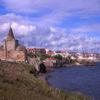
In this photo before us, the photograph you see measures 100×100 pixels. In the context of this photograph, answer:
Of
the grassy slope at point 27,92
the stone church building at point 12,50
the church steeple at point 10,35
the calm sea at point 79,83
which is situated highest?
the church steeple at point 10,35

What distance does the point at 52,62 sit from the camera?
14188 cm

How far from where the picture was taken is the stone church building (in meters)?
118

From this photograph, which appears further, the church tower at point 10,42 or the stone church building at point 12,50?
the church tower at point 10,42

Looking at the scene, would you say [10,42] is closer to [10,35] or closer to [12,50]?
[10,35]

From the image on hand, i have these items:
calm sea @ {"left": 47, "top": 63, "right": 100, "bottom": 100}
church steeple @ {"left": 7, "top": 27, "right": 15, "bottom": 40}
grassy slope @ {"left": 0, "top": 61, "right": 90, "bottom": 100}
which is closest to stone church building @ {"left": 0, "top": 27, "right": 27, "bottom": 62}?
church steeple @ {"left": 7, "top": 27, "right": 15, "bottom": 40}

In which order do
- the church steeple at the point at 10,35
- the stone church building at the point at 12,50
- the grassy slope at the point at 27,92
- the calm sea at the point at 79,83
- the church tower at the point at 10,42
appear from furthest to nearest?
the church steeple at the point at 10,35
the church tower at the point at 10,42
the stone church building at the point at 12,50
the calm sea at the point at 79,83
the grassy slope at the point at 27,92

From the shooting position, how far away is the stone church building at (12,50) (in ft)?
386

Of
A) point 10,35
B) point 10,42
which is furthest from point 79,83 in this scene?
point 10,35

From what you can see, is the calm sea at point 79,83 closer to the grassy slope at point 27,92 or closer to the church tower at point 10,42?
the grassy slope at point 27,92

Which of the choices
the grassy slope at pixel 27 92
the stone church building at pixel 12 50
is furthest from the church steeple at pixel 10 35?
the grassy slope at pixel 27 92

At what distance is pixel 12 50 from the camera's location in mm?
121875

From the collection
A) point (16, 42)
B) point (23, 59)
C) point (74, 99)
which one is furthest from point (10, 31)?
point (74, 99)

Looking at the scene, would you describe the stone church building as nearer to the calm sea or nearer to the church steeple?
the church steeple

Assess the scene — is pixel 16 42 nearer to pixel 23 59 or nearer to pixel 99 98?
pixel 23 59
